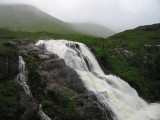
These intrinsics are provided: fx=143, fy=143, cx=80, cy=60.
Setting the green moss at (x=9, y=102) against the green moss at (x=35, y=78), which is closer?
the green moss at (x=9, y=102)

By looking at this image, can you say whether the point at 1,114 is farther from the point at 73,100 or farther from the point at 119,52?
the point at 119,52

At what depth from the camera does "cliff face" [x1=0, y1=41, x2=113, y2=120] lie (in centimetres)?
1430

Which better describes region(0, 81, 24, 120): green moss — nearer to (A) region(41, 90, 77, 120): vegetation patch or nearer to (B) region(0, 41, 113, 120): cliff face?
(B) region(0, 41, 113, 120): cliff face

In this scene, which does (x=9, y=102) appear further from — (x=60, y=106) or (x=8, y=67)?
(x=60, y=106)

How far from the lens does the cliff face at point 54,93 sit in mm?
14295

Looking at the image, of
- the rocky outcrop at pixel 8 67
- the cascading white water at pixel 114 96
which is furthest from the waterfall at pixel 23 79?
the cascading white water at pixel 114 96

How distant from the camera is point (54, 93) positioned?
1595cm

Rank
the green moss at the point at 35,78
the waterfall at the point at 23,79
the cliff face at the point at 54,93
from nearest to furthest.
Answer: the waterfall at the point at 23,79 < the cliff face at the point at 54,93 < the green moss at the point at 35,78

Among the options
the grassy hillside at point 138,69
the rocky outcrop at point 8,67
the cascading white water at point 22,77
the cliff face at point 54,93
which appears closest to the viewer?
the cliff face at point 54,93

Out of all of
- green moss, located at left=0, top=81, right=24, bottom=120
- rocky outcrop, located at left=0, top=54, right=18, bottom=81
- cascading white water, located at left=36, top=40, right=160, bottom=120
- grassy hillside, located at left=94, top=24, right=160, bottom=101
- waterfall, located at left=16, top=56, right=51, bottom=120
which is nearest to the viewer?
green moss, located at left=0, top=81, right=24, bottom=120

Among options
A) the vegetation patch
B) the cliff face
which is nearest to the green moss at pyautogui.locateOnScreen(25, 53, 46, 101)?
the cliff face

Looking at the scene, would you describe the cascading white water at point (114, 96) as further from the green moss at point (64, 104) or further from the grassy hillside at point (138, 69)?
the green moss at point (64, 104)

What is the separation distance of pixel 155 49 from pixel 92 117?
45.8 m

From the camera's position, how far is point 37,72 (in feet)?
57.8
